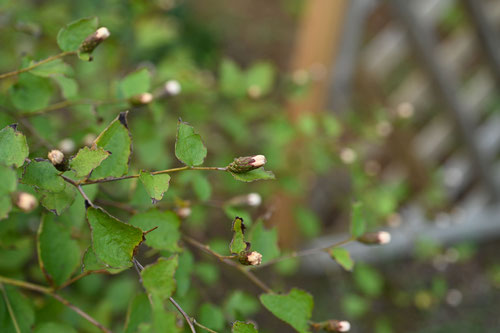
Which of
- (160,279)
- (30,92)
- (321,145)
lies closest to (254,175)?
(160,279)

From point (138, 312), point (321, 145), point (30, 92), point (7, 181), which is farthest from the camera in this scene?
point (321, 145)

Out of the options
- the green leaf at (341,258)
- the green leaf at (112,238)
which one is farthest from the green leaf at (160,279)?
the green leaf at (341,258)

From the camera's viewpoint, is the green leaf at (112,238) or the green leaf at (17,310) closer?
the green leaf at (112,238)

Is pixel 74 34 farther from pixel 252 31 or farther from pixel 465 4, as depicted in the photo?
pixel 252 31

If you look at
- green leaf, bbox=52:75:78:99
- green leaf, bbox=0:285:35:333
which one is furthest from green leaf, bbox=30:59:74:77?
green leaf, bbox=0:285:35:333

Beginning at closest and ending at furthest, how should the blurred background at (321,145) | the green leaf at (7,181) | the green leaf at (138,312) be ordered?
1. the green leaf at (7,181)
2. the green leaf at (138,312)
3. the blurred background at (321,145)

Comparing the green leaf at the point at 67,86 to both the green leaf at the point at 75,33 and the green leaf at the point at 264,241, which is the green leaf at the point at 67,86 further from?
the green leaf at the point at 264,241

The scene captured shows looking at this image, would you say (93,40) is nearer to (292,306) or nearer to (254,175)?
(254,175)

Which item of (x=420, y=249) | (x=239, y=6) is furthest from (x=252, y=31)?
(x=420, y=249)
